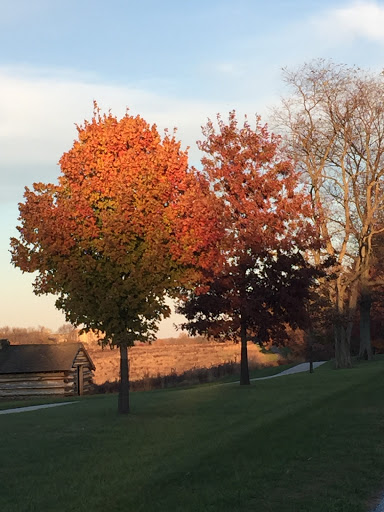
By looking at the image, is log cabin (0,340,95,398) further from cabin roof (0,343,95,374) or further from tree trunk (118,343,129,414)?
tree trunk (118,343,129,414)

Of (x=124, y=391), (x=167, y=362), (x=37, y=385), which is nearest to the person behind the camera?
(x=124, y=391)

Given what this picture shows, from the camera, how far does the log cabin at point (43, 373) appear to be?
45781 mm

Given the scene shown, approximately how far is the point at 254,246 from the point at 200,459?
18.1m

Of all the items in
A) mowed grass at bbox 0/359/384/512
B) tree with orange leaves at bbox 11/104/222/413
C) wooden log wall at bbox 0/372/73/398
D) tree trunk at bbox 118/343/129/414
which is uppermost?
tree with orange leaves at bbox 11/104/222/413

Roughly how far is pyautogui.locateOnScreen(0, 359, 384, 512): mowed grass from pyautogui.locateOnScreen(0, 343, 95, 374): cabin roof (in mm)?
24044

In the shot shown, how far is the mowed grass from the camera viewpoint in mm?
9070

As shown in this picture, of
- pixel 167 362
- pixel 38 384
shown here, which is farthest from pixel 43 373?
pixel 167 362

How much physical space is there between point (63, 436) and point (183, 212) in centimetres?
716

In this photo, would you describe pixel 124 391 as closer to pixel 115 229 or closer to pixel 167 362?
pixel 115 229

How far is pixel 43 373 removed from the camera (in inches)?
1818

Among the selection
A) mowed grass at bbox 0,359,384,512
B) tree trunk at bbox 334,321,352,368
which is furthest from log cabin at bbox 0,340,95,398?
mowed grass at bbox 0,359,384,512

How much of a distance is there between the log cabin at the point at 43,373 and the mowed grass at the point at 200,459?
2417cm

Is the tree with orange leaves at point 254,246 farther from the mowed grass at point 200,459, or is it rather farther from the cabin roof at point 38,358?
the cabin roof at point 38,358

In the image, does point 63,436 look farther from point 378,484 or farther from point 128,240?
point 378,484
